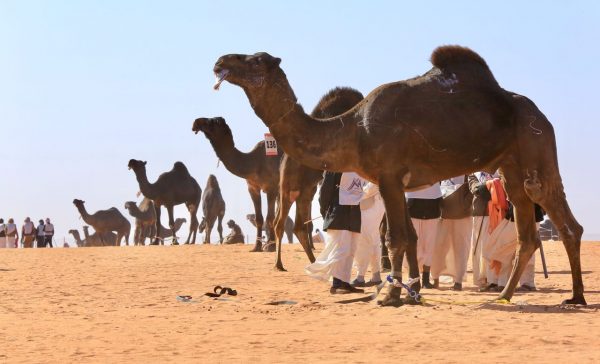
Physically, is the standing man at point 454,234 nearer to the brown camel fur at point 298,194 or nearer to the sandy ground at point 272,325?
the sandy ground at point 272,325

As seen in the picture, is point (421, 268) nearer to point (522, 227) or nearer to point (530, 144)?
point (522, 227)

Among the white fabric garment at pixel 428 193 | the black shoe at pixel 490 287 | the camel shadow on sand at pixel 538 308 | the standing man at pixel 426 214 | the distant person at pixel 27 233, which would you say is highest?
the distant person at pixel 27 233

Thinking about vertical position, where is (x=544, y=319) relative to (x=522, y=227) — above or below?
below

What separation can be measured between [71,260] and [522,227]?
14426 millimetres

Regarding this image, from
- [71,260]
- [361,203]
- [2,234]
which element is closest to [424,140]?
[361,203]

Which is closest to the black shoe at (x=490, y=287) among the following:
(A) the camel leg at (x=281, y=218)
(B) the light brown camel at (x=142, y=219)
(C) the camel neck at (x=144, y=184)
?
(A) the camel leg at (x=281, y=218)

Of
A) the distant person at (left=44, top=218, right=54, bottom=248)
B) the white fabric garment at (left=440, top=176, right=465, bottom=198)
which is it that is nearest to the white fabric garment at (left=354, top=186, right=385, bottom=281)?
the white fabric garment at (left=440, top=176, right=465, bottom=198)

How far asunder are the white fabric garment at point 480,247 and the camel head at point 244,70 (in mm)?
4375

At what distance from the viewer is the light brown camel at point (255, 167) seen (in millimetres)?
22536

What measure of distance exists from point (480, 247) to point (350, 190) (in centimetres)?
222

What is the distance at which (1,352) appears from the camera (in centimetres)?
802

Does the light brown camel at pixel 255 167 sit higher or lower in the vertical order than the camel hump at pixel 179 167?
lower

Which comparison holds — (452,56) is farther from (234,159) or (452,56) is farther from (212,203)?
(212,203)

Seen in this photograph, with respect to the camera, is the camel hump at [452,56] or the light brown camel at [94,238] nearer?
the camel hump at [452,56]
